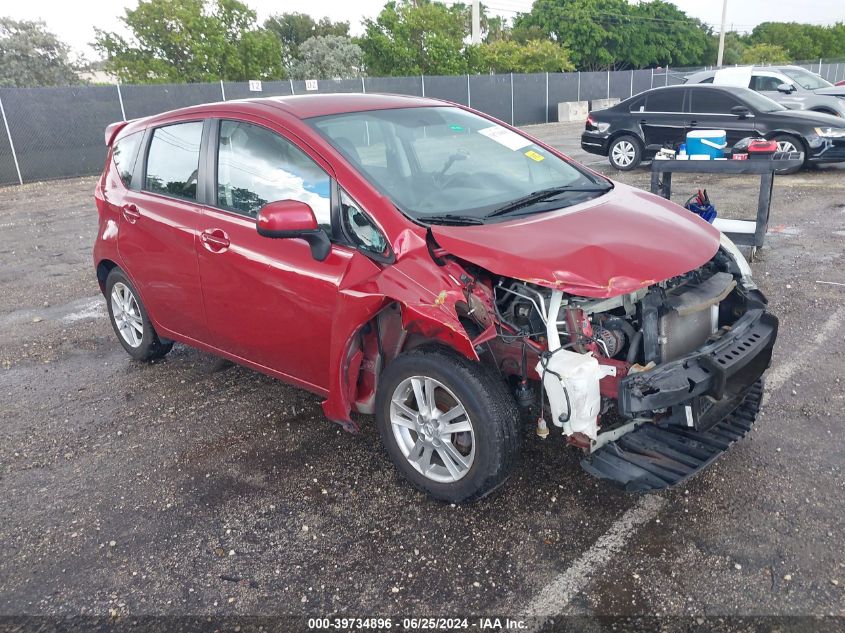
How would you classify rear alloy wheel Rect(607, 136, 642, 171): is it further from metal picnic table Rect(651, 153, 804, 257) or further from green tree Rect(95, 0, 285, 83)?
green tree Rect(95, 0, 285, 83)

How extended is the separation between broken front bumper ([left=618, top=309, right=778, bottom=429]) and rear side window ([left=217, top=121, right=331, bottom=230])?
163cm

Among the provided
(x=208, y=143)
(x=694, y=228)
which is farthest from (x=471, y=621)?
(x=208, y=143)

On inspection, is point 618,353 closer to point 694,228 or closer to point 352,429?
point 694,228

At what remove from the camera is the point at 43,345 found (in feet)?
18.7

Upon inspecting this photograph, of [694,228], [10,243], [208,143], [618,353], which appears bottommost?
[10,243]

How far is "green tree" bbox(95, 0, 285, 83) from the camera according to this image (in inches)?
1308

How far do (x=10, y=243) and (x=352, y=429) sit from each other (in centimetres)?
886

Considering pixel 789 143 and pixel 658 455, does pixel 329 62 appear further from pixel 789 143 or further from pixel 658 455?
pixel 658 455

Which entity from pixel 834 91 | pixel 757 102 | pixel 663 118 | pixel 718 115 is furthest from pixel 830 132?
pixel 834 91

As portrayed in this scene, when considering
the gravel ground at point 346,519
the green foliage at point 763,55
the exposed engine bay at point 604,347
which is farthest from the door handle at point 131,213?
the green foliage at point 763,55

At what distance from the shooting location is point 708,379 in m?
2.81

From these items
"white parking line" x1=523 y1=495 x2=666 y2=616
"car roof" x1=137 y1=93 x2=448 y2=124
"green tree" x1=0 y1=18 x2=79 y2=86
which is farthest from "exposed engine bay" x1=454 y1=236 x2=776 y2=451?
"green tree" x1=0 y1=18 x2=79 y2=86

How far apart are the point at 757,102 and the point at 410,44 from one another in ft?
94.1

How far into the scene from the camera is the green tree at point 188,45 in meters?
33.2
